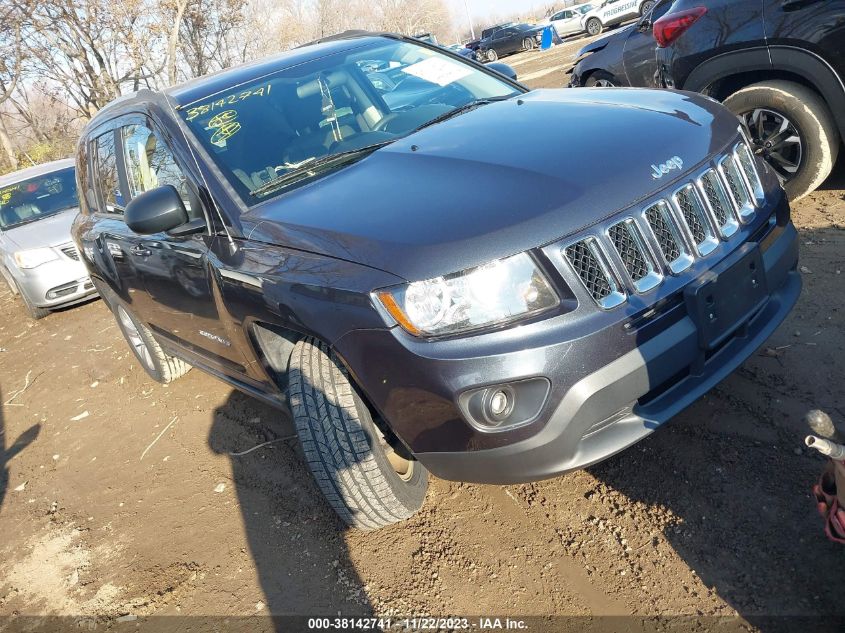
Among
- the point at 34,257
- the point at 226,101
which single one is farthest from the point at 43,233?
the point at 226,101

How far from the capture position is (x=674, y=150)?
2.27 m

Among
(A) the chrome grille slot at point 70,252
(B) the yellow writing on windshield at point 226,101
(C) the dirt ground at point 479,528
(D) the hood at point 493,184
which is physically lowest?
(C) the dirt ground at point 479,528

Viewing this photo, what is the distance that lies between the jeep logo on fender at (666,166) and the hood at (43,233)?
23.2 ft

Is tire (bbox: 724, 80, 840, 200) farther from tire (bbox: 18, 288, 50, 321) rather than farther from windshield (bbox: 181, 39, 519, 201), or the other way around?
tire (bbox: 18, 288, 50, 321)

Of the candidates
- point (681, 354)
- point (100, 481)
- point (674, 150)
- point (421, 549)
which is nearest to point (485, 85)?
point (674, 150)

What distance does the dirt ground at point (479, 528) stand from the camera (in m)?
2.22

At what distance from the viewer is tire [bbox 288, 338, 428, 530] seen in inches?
92.4

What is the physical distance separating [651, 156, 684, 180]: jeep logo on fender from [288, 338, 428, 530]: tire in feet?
4.07

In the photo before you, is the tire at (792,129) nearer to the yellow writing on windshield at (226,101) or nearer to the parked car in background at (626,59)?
the parked car in background at (626,59)

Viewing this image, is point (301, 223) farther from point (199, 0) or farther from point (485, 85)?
point (199, 0)

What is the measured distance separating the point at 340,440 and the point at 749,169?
1.85 meters

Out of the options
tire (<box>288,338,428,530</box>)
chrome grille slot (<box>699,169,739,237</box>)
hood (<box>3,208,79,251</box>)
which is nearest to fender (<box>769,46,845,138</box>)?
chrome grille slot (<box>699,169,739,237</box>)

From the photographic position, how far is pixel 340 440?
7.73 feet

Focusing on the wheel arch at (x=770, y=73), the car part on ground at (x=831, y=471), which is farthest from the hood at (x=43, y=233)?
the car part on ground at (x=831, y=471)
